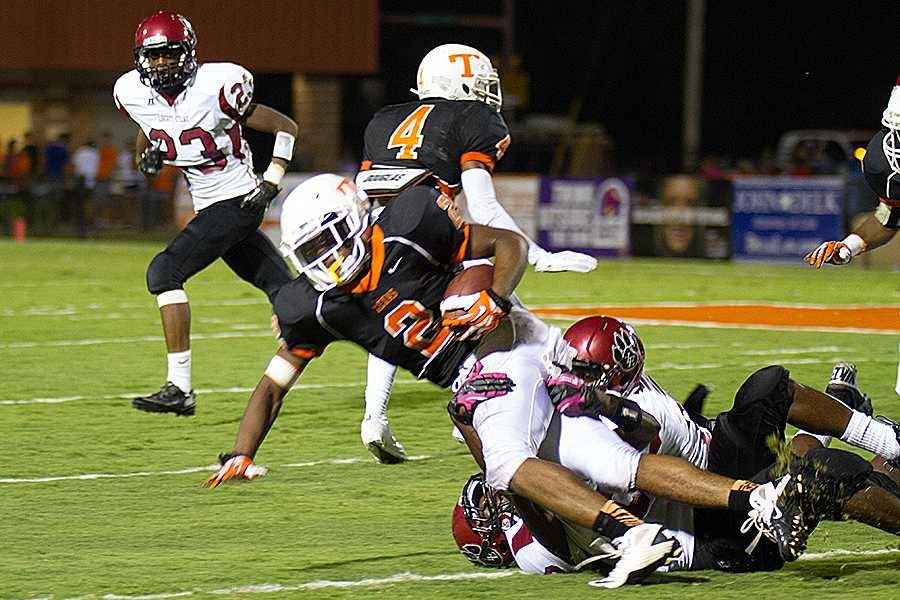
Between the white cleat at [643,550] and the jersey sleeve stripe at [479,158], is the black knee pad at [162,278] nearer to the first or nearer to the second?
the jersey sleeve stripe at [479,158]

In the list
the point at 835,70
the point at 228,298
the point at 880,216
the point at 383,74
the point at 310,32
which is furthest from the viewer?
the point at 835,70

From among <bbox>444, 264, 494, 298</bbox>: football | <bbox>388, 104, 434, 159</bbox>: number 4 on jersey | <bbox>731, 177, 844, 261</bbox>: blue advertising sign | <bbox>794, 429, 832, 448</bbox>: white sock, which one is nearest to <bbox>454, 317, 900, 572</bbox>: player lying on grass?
<bbox>794, 429, 832, 448</bbox>: white sock

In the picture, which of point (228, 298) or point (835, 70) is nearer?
point (228, 298)

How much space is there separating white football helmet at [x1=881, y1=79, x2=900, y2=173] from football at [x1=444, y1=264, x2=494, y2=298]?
1.82m

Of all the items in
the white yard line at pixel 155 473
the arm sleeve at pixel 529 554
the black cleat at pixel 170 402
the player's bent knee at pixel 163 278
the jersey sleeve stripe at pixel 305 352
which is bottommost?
the black cleat at pixel 170 402

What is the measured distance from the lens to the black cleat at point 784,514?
14.6 feet

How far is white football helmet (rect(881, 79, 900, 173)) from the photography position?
6.34 metres

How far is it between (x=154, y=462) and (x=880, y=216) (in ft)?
9.67

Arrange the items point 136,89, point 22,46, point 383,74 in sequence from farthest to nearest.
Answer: point 383,74, point 22,46, point 136,89

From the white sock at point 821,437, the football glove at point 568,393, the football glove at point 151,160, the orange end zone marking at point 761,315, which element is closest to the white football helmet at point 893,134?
the white sock at point 821,437

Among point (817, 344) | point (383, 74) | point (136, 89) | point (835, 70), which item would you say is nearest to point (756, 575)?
point (136, 89)

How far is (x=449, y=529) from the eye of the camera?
549cm

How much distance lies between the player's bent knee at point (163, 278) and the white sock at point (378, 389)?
144 centimetres

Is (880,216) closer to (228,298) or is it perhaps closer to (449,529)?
(449,529)
